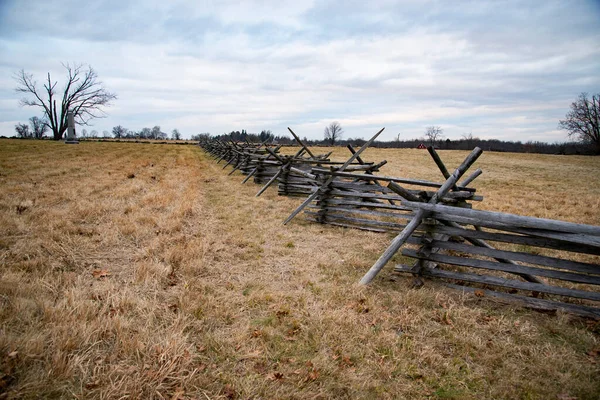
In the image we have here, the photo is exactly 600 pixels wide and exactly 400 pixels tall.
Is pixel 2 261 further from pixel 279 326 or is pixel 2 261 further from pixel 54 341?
pixel 279 326

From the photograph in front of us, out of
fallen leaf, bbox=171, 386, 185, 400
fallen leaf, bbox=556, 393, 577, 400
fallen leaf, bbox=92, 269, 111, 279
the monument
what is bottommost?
fallen leaf, bbox=556, 393, 577, 400

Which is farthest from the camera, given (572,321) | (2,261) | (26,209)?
(26,209)

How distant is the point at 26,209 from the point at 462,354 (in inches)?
333

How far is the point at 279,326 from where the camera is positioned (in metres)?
3.33

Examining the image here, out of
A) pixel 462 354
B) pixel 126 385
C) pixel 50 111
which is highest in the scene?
pixel 50 111

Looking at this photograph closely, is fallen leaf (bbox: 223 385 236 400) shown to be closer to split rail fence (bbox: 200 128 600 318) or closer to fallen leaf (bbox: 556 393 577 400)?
split rail fence (bbox: 200 128 600 318)

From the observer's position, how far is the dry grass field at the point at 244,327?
247cm

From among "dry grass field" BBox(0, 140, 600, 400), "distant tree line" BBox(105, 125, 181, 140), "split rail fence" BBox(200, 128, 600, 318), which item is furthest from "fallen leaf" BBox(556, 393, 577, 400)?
"distant tree line" BBox(105, 125, 181, 140)

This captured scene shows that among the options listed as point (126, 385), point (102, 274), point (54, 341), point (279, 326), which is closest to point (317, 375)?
point (279, 326)

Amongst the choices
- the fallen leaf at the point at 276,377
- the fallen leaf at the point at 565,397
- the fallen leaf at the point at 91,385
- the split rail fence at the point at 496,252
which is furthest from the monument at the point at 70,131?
the fallen leaf at the point at 565,397

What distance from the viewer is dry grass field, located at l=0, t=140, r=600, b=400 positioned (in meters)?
2.47

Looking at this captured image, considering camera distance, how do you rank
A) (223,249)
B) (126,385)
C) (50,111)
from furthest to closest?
(50,111), (223,249), (126,385)

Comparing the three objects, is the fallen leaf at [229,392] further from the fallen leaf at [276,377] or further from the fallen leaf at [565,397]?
the fallen leaf at [565,397]

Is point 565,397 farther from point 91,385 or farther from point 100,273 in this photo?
point 100,273
